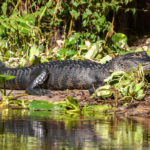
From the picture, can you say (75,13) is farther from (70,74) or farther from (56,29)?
(70,74)

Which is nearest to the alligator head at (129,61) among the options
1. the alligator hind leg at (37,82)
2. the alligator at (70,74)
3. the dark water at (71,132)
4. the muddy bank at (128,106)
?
the alligator at (70,74)

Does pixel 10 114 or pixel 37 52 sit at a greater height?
pixel 37 52

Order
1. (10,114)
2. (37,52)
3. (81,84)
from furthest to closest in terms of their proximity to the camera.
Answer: (37,52) < (81,84) < (10,114)

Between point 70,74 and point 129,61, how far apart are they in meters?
1.00

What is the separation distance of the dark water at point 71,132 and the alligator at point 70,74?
2.63 m

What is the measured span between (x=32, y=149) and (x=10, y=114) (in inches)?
81.5

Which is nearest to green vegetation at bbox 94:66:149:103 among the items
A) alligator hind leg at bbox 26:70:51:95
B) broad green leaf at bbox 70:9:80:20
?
alligator hind leg at bbox 26:70:51:95

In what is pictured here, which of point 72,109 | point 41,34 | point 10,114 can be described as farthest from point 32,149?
point 41,34

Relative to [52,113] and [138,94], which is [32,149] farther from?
[138,94]

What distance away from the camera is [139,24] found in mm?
12391

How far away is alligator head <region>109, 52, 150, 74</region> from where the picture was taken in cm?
720

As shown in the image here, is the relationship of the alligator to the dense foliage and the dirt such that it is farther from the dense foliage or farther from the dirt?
the dense foliage

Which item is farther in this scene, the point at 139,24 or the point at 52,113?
the point at 139,24

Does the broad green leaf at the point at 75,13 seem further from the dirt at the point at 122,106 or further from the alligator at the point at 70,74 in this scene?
the dirt at the point at 122,106
